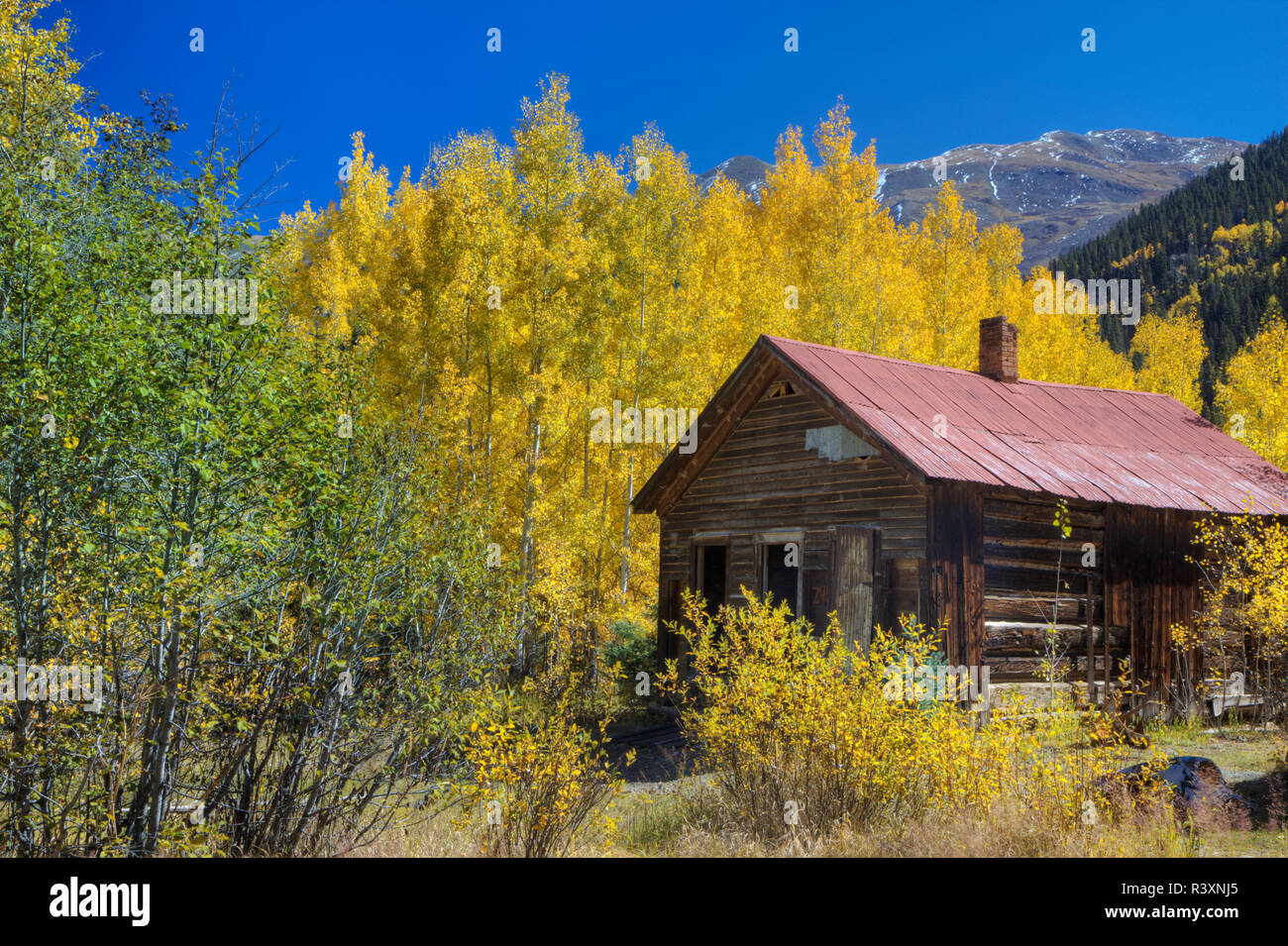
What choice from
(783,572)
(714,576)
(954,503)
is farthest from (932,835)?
(714,576)

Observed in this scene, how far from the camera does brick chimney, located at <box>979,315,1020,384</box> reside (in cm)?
1683

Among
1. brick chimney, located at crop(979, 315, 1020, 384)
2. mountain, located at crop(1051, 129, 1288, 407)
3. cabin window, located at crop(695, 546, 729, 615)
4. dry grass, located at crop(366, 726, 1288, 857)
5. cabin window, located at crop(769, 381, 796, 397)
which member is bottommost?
dry grass, located at crop(366, 726, 1288, 857)

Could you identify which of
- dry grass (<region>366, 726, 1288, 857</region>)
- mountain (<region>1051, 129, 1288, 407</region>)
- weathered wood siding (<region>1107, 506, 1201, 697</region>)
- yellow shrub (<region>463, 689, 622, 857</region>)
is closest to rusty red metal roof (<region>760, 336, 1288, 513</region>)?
weathered wood siding (<region>1107, 506, 1201, 697</region>)

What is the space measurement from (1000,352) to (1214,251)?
4625 inches

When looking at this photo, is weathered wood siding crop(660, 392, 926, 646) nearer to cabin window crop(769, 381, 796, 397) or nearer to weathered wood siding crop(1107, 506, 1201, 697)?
cabin window crop(769, 381, 796, 397)

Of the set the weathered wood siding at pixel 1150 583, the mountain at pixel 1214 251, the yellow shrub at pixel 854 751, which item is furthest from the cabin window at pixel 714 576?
the mountain at pixel 1214 251

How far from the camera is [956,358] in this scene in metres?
26.5

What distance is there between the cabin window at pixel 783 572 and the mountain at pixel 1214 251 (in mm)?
79937

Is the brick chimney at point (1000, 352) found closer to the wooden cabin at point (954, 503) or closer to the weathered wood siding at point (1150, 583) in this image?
the wooden cabin at point (954, 503)

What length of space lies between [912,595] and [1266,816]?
15.6ft

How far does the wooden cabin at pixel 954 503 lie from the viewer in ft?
39.8

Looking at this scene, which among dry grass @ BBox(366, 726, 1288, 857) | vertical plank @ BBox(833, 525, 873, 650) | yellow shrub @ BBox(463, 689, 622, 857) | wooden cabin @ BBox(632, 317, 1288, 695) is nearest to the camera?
dry grass @ BBox(366, 726, 1288, 857)

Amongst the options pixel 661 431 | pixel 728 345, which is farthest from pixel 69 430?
pixel 728 345

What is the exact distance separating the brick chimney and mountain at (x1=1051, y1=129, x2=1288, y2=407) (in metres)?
78.8
